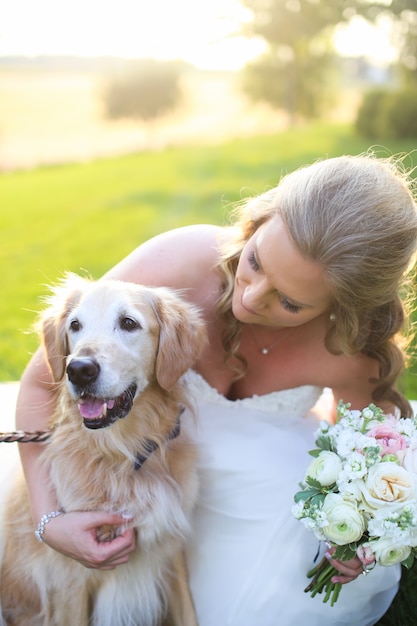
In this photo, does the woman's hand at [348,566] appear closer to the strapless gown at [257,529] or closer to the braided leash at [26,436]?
the strapless gown at [257,529]

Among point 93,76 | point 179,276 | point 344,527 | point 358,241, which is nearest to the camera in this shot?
point 344,527

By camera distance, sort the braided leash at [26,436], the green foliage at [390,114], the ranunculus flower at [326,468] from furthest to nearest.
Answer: the green foliage at [390,114]
the braided leash at [26,436]
the ranunculus flower at [326,468]

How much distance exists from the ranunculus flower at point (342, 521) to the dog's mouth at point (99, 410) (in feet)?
2.54

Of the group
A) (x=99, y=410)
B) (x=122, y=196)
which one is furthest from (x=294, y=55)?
(x=99, y=410)

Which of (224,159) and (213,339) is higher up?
(213,339)

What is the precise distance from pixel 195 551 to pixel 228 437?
50 cm

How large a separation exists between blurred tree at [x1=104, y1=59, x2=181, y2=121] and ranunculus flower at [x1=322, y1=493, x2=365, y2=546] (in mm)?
12005

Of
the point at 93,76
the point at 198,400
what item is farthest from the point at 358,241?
the point at 93,76

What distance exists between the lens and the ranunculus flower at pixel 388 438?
219 cm

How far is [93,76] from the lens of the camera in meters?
12.1

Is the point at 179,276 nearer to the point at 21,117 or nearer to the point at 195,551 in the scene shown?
the point at 195,551

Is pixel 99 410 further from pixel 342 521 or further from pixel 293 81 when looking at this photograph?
pixel 293 81

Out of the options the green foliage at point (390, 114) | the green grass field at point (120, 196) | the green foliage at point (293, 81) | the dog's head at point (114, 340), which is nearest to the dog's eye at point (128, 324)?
the dog's head at point (114, 340)

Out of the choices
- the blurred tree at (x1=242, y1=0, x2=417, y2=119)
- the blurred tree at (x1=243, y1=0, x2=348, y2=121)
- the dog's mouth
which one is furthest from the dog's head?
the blurred tree at (x1=243, y1=0, x2=348, y2=121)
